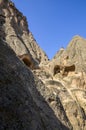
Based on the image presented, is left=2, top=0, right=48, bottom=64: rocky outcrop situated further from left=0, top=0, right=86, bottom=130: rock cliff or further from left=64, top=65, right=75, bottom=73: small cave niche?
left=0, top=0, right=86, bottom=130: rock cliff

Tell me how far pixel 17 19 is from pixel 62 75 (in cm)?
2457

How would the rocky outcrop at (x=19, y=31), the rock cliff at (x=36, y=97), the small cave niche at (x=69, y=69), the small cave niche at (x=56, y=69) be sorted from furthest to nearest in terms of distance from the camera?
1. the rocky outcrop at (x=19, y=31)
2. the small cave niche at (x=56, y=69)
3. the small cave niche at (x=69, y=69)
4. the rock cliff at (x=36, y=97)

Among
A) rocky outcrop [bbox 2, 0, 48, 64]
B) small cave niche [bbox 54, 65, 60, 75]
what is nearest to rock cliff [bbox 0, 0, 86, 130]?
small cave niche [bbox 54, 65, 60, 75]

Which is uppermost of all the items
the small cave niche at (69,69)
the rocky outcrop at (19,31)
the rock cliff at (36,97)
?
the rocky outcrop at (19,31)

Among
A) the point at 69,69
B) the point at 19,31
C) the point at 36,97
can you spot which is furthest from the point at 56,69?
the point at 19,31

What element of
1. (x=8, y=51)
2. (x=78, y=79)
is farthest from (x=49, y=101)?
(x=78, y=79)

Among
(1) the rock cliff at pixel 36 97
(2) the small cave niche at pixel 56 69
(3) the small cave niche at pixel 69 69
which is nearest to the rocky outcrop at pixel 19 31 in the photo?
(2) the small cave niche at pixel 56 69

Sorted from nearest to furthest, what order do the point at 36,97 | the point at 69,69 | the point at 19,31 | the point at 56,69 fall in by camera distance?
the point at 36,97
the point at 69,69
the point at 56,69
the point at 19,31

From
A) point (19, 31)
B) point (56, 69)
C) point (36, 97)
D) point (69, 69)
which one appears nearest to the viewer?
point (36, 97)

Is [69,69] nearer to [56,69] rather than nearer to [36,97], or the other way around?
[56,69]

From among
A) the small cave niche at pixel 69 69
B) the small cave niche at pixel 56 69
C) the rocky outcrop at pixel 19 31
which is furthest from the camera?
the rocky outcrop at pixel 19 31

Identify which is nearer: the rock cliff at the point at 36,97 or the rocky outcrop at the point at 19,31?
the rock cliff at the point at 36,97

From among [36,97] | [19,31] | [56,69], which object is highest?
[19,31]

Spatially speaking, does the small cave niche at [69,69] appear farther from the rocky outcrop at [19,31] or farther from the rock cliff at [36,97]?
the rocky outcrop at [19,31]
